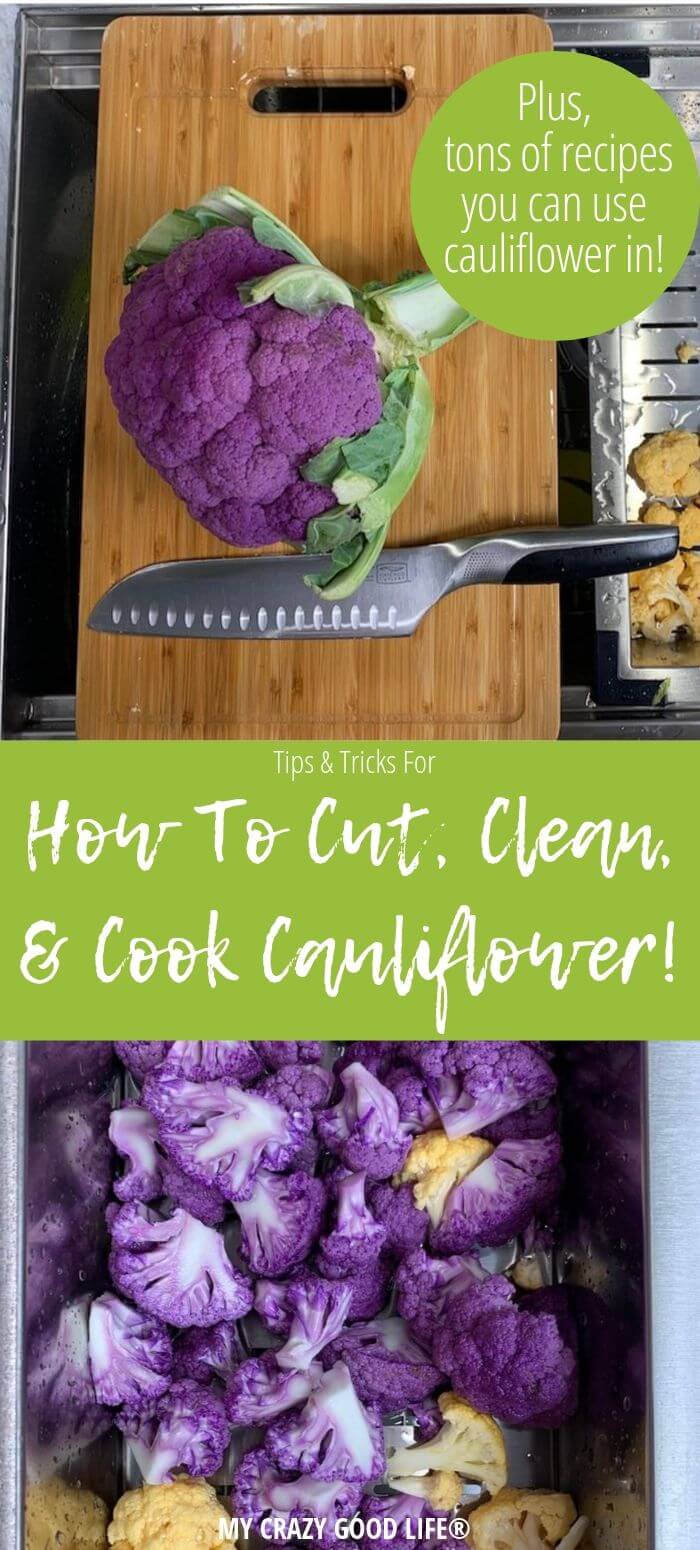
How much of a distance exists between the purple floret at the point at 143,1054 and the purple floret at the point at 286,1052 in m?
0.08

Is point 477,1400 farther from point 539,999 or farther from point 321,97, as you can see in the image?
point 321,97

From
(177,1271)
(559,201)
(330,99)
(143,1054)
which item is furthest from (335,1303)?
(330,99)

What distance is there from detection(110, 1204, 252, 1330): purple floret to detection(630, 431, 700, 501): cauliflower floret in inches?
28.0

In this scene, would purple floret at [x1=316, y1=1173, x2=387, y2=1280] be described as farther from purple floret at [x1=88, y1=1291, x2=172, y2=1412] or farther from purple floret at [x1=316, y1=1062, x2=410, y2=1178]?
purple floret at [x1=88, y1=1291, x2=172, y2=1412]

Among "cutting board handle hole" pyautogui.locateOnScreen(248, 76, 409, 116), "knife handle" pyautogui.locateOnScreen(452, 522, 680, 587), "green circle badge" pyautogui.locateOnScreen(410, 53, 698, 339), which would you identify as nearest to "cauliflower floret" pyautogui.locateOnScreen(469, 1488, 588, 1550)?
"knife handle" pyautogui.locateOnScreen(452, 522, 680, 587)

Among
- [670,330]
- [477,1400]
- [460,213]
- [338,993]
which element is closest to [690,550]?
[670,330]

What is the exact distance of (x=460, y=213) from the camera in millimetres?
902

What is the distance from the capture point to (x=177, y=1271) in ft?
3.31

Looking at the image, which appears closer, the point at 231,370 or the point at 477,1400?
the point at 231,370

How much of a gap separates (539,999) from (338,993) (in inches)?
5.9

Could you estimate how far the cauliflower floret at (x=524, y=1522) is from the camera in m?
0.97

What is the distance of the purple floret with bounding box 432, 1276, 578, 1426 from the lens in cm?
96

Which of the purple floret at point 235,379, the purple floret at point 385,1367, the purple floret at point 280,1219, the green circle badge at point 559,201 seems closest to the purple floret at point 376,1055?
the purple floret at point 280,1219

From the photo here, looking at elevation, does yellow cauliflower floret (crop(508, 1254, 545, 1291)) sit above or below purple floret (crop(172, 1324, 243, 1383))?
above
